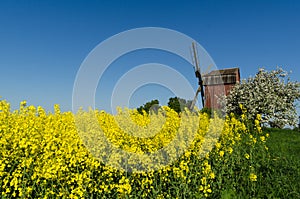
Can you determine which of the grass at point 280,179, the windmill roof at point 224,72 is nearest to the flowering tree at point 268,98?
the windmill roof at point 224,72

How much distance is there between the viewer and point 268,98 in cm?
1880

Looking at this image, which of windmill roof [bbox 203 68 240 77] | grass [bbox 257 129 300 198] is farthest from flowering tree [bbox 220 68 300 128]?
grass [bbox 257 129 300 198]

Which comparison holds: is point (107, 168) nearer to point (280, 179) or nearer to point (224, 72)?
point (280, 179)

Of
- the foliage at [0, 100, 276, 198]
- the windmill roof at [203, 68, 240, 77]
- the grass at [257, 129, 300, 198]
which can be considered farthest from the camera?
the windmill roof at [203, 68, 240, 77]

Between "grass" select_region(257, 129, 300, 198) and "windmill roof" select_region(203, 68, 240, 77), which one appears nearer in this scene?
"grass" select_region(257, 129, 300, 198)

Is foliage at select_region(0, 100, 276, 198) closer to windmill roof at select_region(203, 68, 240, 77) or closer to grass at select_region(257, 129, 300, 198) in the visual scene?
grass at select_region(257, 129, 300, 198)

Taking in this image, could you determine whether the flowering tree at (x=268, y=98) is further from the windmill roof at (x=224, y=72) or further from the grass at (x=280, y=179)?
the grass at (x=280, y=179)

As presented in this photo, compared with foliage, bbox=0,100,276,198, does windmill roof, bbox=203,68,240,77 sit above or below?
above

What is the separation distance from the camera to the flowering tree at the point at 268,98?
736 inches

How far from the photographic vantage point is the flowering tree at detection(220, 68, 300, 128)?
18688mm

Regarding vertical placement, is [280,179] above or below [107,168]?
above

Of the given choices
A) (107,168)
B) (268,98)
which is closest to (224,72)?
(268,98)

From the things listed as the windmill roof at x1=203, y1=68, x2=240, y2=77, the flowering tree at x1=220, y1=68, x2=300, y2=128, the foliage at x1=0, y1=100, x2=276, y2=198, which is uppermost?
the windmill roof at x1=203, y1=68, x2=240, y2=77

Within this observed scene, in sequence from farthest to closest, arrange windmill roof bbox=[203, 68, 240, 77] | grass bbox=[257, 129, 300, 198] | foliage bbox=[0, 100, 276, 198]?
1. windmill roof bbox=[203, 68, 240, 77]
2. grass bbox=[257, 129, 300, 198]
3. foliage bbox=[0, 100, 276, 198]
